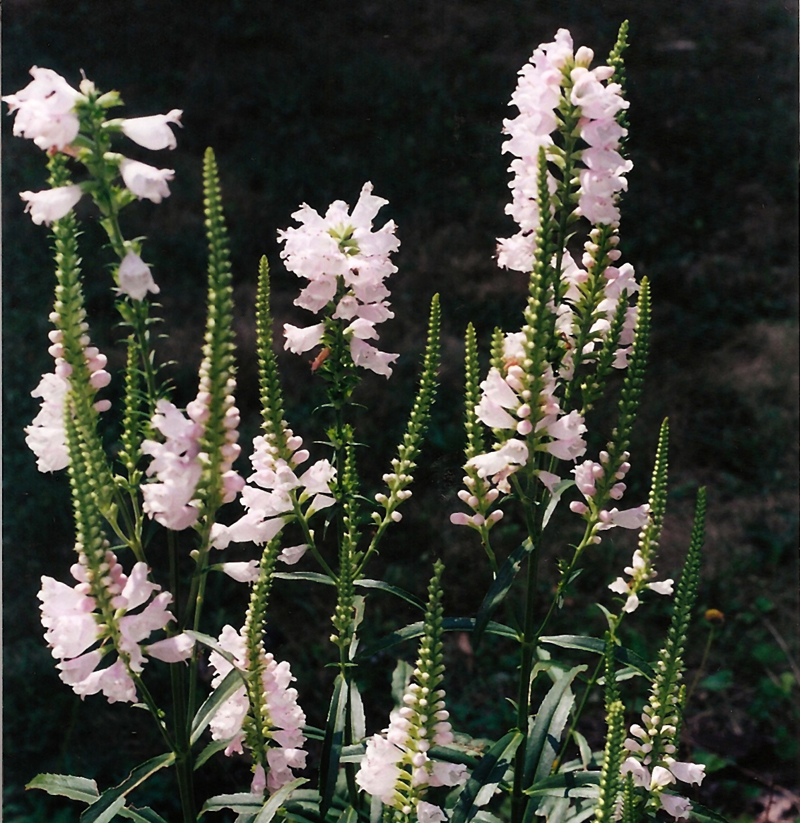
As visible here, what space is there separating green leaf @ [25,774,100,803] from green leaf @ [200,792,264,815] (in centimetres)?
25

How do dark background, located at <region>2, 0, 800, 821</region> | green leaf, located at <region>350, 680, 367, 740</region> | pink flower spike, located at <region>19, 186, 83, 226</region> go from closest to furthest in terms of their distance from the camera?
1. pink flower spike, located at <region>19, 186, 83, 226</region>
2. green leaf, located at <region>350, 680, 367, 740</region>
3. dark background, located at <region>2, 0, 800, 821</region>

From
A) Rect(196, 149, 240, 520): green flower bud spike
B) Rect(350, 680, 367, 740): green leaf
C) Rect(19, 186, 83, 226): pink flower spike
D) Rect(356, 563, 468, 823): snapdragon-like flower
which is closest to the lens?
Rect(196, 149, 240, 520): green flower bud spike

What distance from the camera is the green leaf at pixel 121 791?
1954mm

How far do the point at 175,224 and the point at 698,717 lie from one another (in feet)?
11.5

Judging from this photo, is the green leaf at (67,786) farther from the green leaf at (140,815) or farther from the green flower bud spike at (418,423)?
the green flower bud spike at (418,423)

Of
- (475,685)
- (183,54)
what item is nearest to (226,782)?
(475,685)

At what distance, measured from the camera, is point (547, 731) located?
7.45 feet

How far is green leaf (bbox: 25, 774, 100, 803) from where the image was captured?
2133mm

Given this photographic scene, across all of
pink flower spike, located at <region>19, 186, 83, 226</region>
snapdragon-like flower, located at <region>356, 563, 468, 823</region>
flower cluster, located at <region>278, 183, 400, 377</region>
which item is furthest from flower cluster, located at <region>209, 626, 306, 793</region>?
pink flower spike, located at <region>19, 186, 83, 226</region>

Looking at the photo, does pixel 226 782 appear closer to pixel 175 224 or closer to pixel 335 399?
pixel 335 399

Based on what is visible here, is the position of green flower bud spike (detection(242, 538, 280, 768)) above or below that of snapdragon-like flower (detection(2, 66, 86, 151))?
below

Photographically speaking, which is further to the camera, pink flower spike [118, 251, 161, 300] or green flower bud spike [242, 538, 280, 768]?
green flower bud spike [242, 538, 280, 768]

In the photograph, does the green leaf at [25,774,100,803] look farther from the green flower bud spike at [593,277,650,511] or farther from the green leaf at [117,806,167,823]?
the green flower bud spike at [593,277,650,511]

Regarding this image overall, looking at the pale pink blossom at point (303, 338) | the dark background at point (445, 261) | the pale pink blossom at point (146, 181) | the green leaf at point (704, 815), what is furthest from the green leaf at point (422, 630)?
the dark background at point (445, 261)
